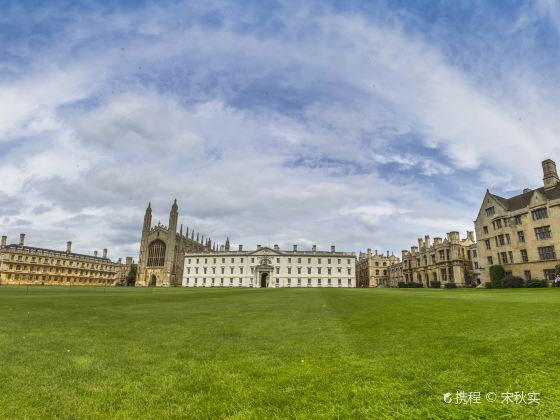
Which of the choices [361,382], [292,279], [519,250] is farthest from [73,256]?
[361,382]

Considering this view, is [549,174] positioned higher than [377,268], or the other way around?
[549,174]

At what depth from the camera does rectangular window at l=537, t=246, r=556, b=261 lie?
4231 centimetres

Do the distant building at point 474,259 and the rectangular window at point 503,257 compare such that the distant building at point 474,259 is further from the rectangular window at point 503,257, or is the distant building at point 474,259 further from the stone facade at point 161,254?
the stone facade at point 161,254

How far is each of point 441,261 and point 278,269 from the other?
47.3 metres

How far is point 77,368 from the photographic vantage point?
6090mm

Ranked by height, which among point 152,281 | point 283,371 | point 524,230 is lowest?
point 283,371

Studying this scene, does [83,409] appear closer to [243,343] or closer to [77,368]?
[77,368]

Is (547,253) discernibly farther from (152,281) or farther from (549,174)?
(152,281)

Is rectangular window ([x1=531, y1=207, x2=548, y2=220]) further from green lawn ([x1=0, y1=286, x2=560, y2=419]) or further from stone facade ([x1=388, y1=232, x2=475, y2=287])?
green lawn ([x1=0, y1=286, x2=560, y2=419])

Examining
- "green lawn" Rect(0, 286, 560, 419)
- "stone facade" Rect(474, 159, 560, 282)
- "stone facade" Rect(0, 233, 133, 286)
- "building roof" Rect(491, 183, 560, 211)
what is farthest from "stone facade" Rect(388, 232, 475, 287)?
"stone facade" Rect(0, 233, 133, 286)

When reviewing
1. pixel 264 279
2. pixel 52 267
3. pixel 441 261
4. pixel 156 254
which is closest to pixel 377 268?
pixel 264 279

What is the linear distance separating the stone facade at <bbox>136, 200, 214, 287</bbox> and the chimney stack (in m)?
92.7

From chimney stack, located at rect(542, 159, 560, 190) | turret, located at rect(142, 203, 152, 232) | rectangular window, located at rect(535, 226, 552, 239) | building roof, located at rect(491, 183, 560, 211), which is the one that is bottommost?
rectangular window, located at rect(535, 226, 552, 239)

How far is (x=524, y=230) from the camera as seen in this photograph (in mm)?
46250
